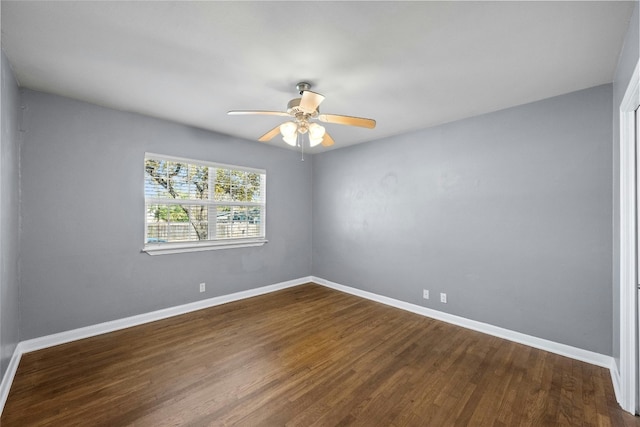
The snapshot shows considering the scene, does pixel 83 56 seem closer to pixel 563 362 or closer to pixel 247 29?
pixel 247 29

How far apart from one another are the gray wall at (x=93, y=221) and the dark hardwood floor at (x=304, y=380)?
1.27ft

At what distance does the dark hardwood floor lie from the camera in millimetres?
1724

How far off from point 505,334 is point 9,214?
4.74 metres

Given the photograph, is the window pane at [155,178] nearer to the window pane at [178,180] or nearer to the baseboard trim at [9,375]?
the window pane at [178,180]

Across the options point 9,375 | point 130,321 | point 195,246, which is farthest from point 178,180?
point 9,375

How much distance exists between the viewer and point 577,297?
8.05 feet

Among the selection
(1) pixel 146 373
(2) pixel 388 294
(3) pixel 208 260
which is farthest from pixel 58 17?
(2) pixel 388 294

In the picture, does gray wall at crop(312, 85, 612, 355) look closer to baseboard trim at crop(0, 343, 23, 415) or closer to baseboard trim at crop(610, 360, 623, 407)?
baseboard trim at crop(610, 360, 623, 407)

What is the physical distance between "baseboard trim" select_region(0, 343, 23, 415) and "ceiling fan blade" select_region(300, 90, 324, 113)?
291cm

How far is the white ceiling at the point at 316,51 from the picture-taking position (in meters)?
1.52

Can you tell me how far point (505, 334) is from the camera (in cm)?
284

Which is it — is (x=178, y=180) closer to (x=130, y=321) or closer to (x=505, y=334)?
(x=130, y=321)

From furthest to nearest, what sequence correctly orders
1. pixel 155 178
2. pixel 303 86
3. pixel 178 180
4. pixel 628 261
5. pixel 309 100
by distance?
pixel 178 180 < pixel 155 178 < pixel 303 86 < pixel 309 100 < pixel 628 261

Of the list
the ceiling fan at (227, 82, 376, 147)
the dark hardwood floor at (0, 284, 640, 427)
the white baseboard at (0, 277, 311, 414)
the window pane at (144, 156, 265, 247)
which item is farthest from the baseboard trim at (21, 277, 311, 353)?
the ceiling fan at (227, 82, 376, 147)
